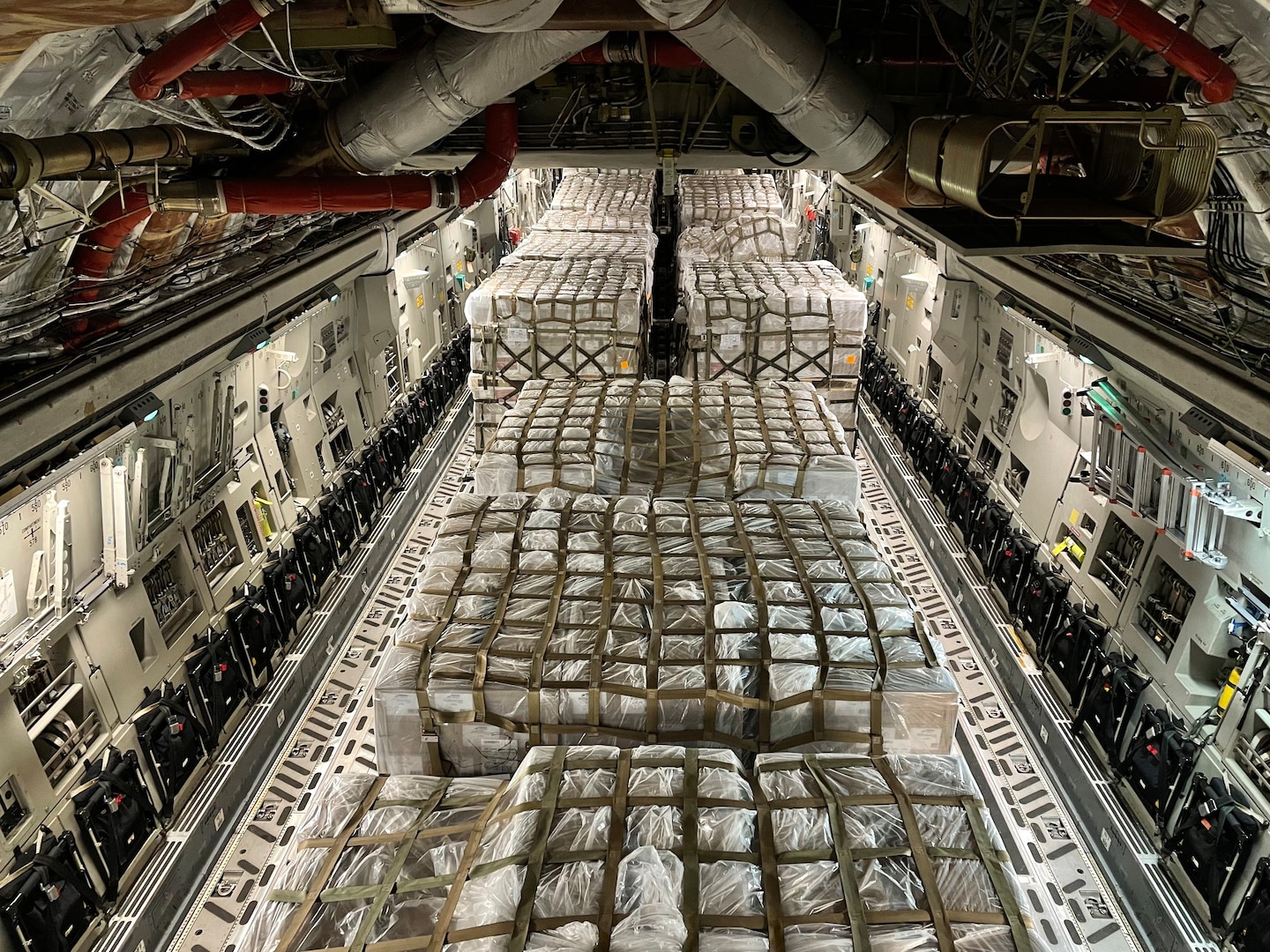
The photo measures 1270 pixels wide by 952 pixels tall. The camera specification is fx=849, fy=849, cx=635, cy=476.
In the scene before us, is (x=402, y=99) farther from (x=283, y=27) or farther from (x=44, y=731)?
(x=44, y=731)

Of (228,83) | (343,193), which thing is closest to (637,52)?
(343,193)

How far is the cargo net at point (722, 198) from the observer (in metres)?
11.9

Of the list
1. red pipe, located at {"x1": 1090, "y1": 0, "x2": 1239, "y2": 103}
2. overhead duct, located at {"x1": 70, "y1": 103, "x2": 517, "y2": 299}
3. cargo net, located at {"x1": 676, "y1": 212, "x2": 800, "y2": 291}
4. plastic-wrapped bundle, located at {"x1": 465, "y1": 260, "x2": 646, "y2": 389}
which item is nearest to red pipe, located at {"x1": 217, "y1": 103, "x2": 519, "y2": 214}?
overhead duct, located at {"x1": 70, "y1": 103, "x2": 517, "y2": 299}

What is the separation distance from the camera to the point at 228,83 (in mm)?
3775

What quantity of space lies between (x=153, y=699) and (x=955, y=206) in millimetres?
5474

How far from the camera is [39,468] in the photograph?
3.84 meters

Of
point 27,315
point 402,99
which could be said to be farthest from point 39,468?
point 402,99

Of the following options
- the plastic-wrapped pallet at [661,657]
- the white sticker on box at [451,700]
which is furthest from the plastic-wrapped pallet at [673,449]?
the white sticker on box at [451,700]

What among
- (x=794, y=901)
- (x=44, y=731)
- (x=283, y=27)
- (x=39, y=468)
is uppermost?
(x=283, y=27)

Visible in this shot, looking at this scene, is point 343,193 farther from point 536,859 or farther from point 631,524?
point 536,859

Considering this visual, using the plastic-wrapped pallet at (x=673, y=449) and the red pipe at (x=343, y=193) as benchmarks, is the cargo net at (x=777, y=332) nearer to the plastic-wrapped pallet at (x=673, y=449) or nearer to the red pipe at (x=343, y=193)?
the plastic-wrapped pallet at (x=673, y=449)

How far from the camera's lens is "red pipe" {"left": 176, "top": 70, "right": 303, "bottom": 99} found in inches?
145

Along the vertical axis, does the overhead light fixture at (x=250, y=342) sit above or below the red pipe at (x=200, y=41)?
below

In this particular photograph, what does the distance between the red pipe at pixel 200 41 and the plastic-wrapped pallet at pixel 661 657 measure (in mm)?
2251
